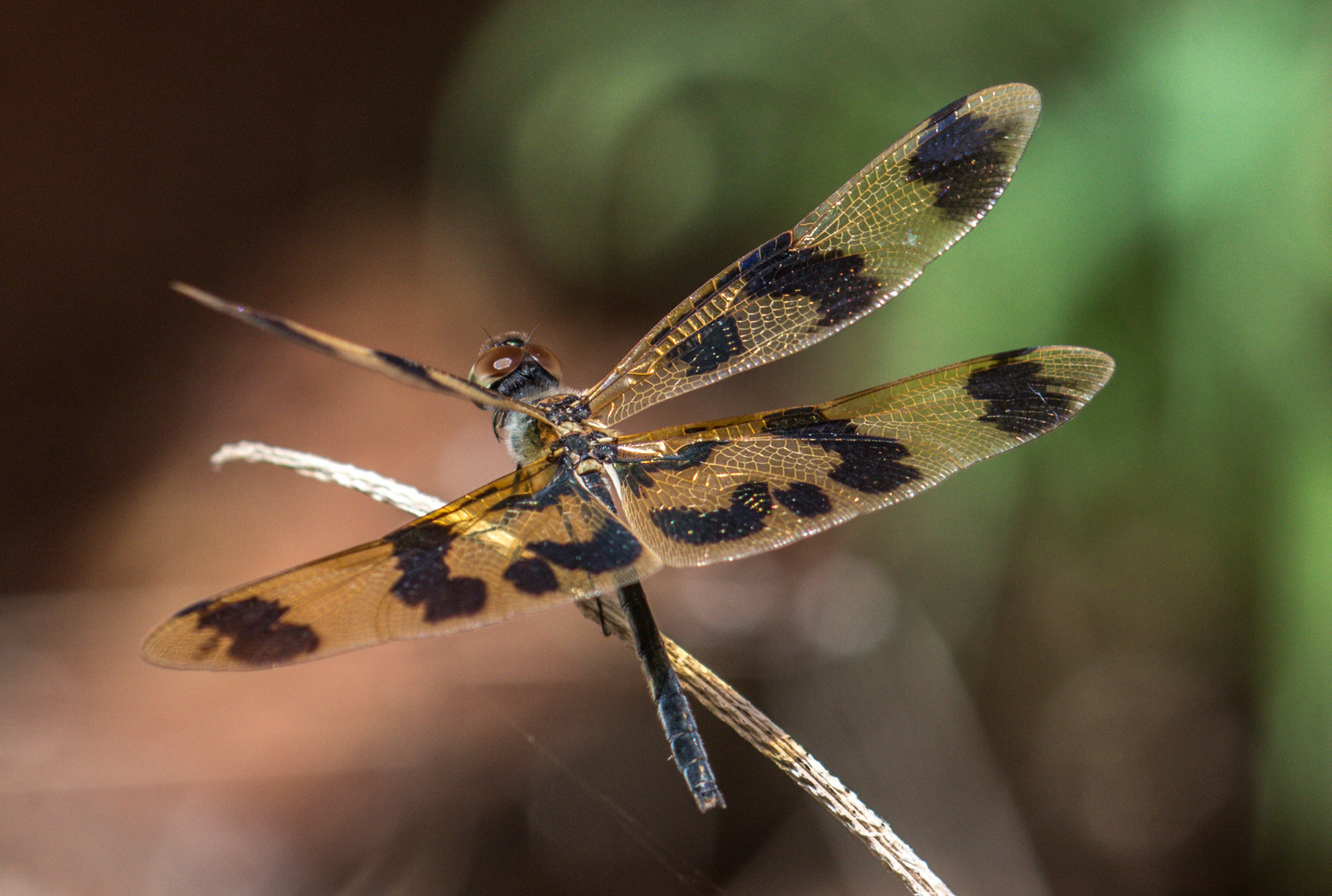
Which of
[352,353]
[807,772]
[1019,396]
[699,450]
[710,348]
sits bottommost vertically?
[807,772]

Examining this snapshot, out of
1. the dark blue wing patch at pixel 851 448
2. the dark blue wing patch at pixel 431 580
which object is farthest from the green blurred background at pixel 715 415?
the dark blue wing patch at pixel 431 580

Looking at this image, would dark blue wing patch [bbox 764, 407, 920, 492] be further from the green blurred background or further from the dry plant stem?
the green blurred background

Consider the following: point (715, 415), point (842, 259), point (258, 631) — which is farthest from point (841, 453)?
point (715, 415)

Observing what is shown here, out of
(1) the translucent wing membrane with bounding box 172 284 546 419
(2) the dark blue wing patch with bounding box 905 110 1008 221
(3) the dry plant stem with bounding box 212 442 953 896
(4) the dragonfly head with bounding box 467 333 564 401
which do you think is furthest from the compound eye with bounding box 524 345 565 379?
(2) the dark blue wing patch with bounding box 905 110 1008 221

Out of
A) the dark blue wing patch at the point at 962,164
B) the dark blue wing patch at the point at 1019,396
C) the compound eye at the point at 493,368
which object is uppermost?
the compound eye at the point at 493,368

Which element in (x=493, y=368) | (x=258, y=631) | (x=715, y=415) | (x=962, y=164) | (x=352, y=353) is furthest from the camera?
(x=715, y=415)

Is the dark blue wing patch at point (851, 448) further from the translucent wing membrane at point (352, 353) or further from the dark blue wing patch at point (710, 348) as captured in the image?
the translucent wing membrane at point (352, 353)

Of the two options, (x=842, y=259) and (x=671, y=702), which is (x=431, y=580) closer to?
(x=671, y=702)
